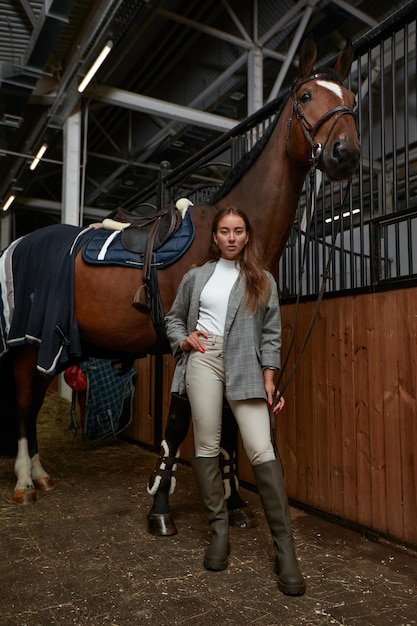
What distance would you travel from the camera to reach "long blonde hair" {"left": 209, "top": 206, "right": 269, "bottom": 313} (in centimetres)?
180

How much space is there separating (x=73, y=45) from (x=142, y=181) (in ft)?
18.0

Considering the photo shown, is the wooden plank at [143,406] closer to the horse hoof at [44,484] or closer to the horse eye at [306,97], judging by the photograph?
the horse hoof at [44,484]

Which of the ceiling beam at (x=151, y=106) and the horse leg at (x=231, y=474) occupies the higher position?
the ceiling beam at (x=151, y=106)

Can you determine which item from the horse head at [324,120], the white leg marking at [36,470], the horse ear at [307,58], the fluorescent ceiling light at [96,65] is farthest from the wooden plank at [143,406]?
the fluorescent ceiling light at [96,65]

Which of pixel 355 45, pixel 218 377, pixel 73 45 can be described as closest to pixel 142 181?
pixel 73 45

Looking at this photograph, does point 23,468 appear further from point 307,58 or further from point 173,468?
point 307,58

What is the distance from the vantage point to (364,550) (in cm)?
194

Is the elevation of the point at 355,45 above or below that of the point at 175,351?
above

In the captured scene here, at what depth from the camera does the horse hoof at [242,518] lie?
2193mm

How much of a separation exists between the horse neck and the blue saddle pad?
0.33 m

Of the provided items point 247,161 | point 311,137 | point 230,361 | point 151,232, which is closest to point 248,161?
point 247,161

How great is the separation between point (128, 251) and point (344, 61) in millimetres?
1349

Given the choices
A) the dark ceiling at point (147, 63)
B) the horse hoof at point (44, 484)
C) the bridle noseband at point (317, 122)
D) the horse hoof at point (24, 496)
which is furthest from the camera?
the dark ceiling at point (147, 63)

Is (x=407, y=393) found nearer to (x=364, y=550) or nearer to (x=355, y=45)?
(x=364, y=550)
